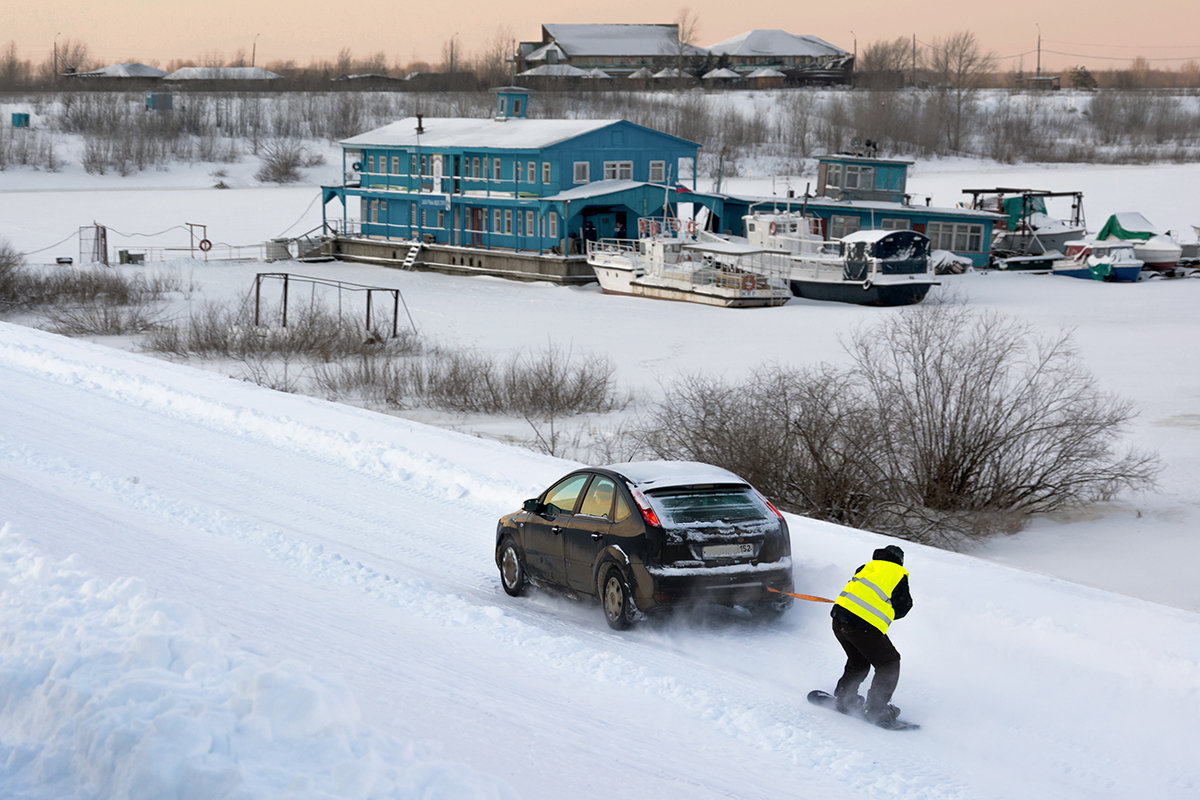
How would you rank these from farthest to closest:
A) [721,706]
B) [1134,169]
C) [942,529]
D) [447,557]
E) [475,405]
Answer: [1134,169], [475,405], [942,529], [447,557], [721,706]

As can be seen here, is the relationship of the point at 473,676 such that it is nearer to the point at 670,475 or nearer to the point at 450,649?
the point at 450,649

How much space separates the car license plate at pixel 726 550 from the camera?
1043 centimetres

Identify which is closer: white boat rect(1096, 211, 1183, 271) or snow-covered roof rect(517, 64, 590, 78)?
white boat rect(1096, 211, 1183, 271)

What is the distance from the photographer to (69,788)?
6.50 m

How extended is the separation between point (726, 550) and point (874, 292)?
132 ft

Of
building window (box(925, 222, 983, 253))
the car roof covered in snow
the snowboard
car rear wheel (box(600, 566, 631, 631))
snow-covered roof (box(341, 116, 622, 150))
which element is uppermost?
snow-covered roof (box(341, 116, 622, 150))

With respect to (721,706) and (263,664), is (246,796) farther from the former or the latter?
(721,706)

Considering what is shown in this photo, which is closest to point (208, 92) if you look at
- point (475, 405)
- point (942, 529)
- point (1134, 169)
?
point (1134, 169)

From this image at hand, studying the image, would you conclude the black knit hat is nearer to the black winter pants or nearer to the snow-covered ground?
the black winter pants

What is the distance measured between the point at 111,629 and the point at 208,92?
154m

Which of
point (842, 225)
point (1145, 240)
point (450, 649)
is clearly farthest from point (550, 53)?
point (450, 649)

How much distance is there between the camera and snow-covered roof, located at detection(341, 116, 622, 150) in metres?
60.5

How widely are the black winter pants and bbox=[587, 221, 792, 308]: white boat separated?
39.7 metres

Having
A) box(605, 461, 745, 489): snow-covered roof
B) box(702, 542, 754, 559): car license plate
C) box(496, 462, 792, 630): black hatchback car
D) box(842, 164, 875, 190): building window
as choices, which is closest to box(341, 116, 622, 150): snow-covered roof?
box(842, 164, 875, 190): building window
